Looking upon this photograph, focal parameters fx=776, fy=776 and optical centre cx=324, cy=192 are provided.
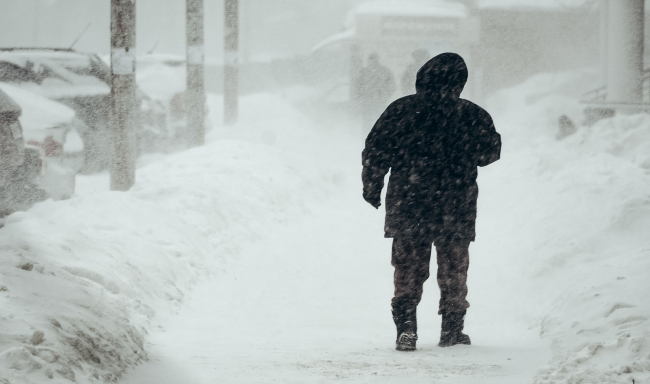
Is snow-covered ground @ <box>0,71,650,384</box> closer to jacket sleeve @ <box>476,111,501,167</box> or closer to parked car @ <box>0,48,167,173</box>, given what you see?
parked car @ <box>0,48,167,173</box>

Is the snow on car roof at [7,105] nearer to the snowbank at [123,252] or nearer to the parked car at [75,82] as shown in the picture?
the snowbank at [123,252]

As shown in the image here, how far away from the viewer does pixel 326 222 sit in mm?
8828

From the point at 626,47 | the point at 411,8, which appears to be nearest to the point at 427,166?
the point at 626,47

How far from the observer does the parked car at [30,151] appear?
679 cm

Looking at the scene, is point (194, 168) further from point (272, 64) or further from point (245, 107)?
point (272, 64)

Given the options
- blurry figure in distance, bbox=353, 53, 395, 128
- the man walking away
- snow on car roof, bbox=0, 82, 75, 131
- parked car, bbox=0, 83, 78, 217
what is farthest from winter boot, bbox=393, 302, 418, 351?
blurry figure in distance, bbox=353, 53, 395, 128

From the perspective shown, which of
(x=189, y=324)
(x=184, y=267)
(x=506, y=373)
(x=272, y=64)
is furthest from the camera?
(x=272, y=64)

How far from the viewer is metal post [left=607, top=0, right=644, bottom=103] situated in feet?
51.7

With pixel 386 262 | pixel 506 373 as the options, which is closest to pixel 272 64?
pixel 386 262

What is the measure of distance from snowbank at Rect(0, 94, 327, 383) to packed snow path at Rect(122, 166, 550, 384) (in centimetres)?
19

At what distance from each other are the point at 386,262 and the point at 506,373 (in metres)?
3.46

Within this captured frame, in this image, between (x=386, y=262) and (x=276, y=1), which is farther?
(x=276, y=1)

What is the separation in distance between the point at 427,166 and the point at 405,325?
913 mm

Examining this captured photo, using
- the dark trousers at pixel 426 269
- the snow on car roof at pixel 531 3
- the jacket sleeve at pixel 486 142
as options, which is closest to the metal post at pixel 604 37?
the snow on car roof at pixel 531 3
